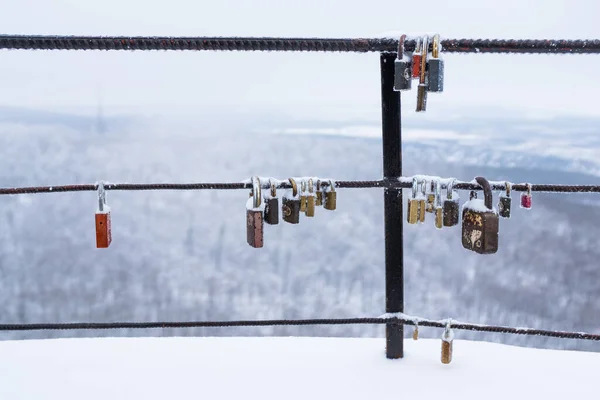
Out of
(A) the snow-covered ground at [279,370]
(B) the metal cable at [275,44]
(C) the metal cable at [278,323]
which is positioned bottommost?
(A) the snow-covered ground at [279,370]

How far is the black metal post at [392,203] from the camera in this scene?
1.59m

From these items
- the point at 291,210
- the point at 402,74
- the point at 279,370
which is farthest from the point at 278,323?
the point at 402,74

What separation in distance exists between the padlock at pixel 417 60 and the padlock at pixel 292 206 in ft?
1.51

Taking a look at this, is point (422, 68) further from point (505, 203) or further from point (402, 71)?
point (505, 203)

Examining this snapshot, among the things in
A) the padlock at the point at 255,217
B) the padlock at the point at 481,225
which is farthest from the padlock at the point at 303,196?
the padlock at the point at 481,225

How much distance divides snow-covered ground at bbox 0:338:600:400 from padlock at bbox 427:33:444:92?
87 centimetres

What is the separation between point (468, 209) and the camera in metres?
1.51

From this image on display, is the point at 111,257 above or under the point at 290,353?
under

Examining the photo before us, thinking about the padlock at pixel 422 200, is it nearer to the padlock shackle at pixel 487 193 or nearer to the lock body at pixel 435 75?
the padlock shackle at pixel 487 193

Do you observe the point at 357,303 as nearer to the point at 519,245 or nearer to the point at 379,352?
the point at 519,245

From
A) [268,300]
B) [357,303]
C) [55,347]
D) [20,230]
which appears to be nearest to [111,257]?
[20,230]

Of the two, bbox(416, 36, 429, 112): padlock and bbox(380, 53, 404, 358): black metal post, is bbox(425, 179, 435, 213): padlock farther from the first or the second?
bbox(416, 36, 429, 112): padlock

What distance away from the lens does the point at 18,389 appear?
1.55m

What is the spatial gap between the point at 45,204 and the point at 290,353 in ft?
134
